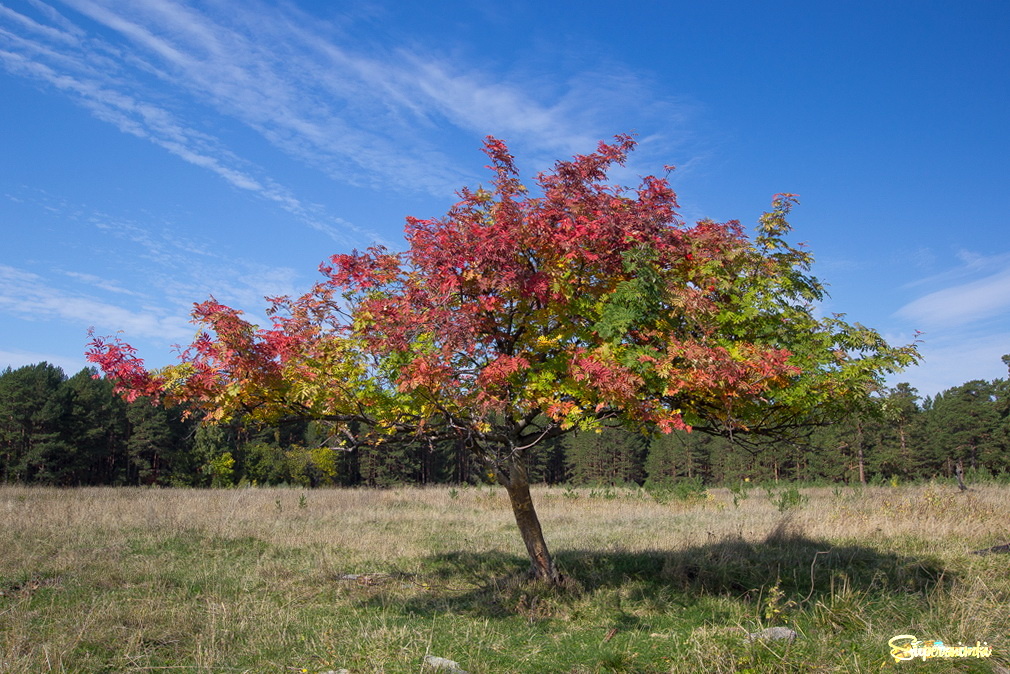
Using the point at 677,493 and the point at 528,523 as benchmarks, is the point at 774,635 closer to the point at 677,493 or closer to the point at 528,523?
the point at 528,523

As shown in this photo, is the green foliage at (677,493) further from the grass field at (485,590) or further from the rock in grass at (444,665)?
the rock in grass at (444,665)

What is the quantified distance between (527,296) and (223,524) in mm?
10314

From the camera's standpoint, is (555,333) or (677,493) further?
(677,493)

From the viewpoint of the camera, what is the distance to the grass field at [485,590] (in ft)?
17.4

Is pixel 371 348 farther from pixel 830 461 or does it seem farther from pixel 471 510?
pixel 830 461

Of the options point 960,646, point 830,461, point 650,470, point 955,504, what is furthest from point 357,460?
point 960,646

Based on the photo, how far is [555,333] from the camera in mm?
6758

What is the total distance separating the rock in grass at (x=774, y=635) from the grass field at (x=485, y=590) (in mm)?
122

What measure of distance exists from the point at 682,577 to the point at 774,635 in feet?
11.7

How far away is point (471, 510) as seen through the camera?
19938 millimetres

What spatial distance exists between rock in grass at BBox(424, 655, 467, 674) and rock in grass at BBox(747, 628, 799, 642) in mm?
2412

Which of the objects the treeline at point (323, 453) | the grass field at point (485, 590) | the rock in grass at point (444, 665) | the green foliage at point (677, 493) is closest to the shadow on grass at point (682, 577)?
the grass field at point (485, 590)

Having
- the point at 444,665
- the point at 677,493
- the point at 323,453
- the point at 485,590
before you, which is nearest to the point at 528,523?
the point at 485,590

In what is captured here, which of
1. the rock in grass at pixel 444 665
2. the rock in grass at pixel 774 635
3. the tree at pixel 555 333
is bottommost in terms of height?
the rock in grass at pixel 444 665
